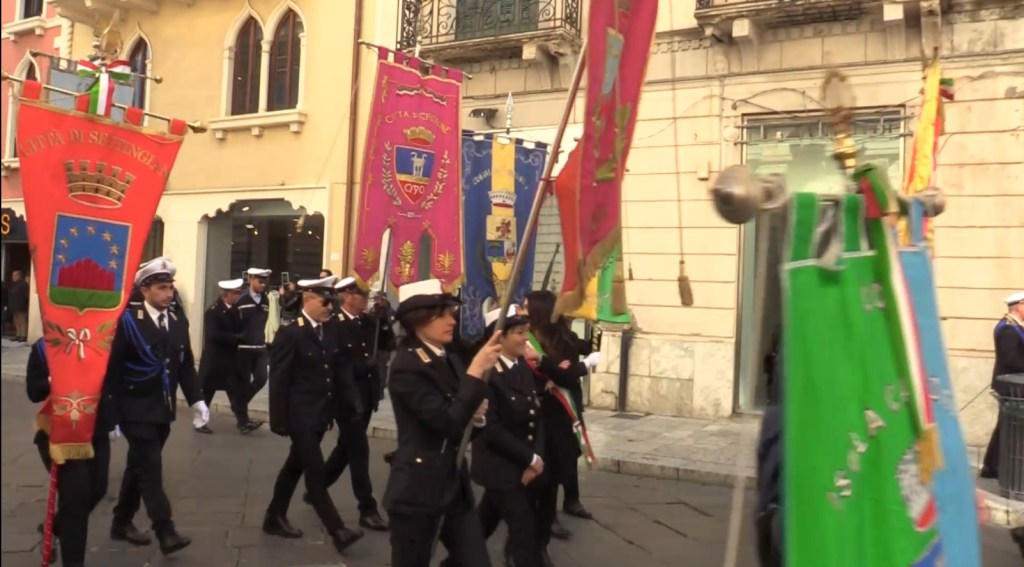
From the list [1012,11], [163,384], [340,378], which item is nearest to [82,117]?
[163,384]

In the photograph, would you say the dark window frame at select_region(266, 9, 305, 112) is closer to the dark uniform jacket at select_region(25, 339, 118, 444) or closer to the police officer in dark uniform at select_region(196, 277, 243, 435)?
the police officer in dark uniform at select_region(196, 277, 243, 435)

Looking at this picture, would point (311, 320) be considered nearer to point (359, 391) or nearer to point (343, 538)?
point (359, 391)

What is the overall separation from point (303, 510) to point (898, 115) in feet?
27.6

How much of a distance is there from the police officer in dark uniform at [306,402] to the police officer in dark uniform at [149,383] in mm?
647

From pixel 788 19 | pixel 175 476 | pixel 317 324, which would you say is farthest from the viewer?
pixel 788 19

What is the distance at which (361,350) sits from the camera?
6.78m

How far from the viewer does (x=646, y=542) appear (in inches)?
245

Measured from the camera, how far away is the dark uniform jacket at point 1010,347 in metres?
8.11

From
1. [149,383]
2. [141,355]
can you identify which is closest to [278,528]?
[149,383]

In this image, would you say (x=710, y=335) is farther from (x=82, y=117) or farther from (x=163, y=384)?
(x=82, y=117)

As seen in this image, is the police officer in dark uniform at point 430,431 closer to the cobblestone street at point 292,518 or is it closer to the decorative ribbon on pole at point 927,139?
the cobblestone street at point 292,518

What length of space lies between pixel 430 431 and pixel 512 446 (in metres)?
0.72

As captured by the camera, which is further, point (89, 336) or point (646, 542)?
point (646, 542)

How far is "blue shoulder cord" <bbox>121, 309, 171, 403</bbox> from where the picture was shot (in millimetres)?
5262
